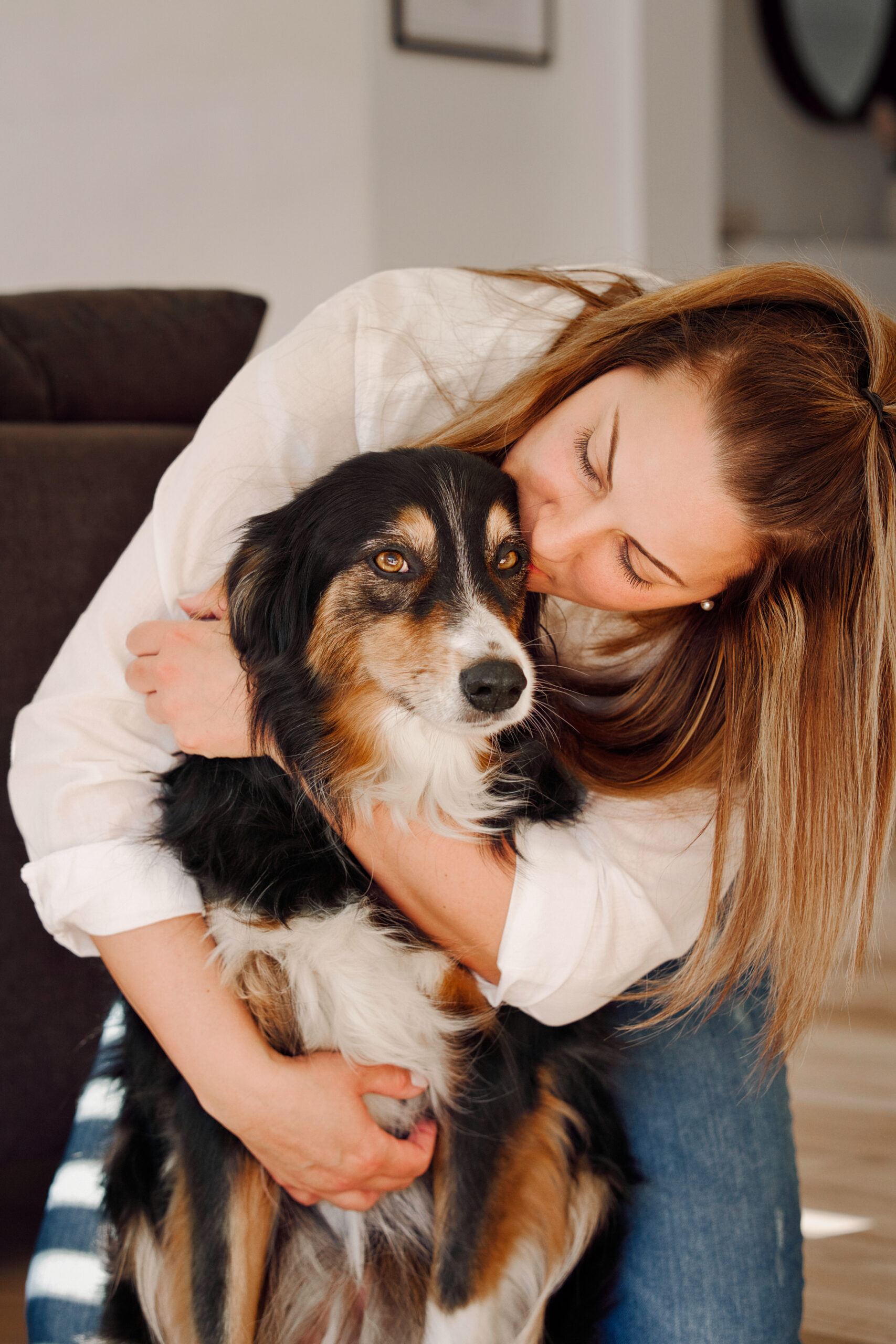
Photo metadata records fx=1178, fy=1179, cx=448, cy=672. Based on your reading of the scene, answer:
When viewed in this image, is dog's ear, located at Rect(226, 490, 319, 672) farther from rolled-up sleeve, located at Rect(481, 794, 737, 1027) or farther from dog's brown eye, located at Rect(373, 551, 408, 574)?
rolled-up sleeve, located at Rect(481, 794, 737, 1027)

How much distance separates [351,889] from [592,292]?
0.77 meters

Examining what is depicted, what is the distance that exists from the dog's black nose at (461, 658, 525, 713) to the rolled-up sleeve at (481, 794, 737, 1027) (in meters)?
0.23

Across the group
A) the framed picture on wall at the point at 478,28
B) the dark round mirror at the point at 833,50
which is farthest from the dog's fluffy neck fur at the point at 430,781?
the dark round mirror at the point at 833,50

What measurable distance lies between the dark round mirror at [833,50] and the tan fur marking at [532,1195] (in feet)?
19.0

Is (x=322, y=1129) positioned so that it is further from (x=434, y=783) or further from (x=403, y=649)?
(x=403, y=649)

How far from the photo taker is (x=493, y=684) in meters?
1.16

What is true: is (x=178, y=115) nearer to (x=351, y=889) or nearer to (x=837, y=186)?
(x=351, y=889)

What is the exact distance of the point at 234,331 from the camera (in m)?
2.05

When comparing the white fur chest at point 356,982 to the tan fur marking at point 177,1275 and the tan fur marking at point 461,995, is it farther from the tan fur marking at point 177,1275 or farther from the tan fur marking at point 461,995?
the tan fur marking at point 177,1275

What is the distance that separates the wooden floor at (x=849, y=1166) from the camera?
5.95 feet

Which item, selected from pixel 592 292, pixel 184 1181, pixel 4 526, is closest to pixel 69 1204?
pixel 184 1181

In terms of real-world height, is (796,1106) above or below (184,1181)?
below

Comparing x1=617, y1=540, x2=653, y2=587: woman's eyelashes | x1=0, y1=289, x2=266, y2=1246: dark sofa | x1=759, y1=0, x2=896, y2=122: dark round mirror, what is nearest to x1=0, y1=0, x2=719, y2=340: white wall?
x1=759, y1=0, x2=896, y2=122: dark round mirror

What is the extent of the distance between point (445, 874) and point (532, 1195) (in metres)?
0.40
